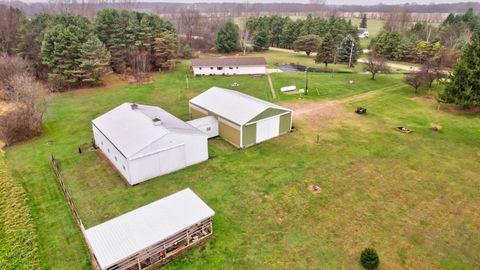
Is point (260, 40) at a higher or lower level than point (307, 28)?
lower

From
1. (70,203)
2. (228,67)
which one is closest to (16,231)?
(70,203)

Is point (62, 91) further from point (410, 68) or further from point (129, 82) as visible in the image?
point (410, 68)

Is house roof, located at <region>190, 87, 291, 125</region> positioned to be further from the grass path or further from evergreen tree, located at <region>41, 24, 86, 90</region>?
evergreen tree, located at <region>41, 24, 86, 90</region>

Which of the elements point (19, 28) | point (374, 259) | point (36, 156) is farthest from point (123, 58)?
point (374, 259)

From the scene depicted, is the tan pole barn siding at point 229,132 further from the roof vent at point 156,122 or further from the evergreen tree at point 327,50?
the evergreen tree at point 327,50

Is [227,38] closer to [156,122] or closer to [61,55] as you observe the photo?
[61,55]

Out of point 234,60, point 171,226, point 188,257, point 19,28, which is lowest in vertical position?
point 188,257
